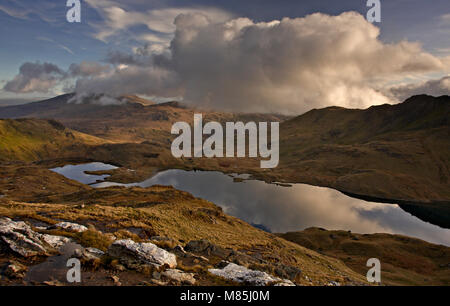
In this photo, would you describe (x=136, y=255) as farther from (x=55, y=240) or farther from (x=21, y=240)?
(x=21, y=240)

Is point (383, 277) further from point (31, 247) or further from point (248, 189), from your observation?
point (248, 189)

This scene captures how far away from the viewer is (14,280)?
40.4 feet

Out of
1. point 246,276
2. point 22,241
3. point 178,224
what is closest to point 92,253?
point 22,241

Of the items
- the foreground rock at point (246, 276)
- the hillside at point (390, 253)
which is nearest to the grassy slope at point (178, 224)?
the foreground rock at point (246, 276)

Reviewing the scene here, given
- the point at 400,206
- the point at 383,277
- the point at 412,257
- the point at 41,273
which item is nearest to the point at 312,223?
the point at 412,257

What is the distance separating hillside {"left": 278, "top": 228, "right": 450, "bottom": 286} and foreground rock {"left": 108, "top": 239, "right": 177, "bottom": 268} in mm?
56935

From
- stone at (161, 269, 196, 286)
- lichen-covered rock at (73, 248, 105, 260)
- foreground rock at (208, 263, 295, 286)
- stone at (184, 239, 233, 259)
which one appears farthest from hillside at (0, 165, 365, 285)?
foreground rock at (208, 263, 295, 286)

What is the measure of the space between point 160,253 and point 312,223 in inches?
4688

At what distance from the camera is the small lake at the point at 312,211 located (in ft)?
393

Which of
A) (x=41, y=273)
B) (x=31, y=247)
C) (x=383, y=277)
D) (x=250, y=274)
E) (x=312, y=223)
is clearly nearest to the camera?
(x=41, y=273)

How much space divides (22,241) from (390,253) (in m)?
94.2

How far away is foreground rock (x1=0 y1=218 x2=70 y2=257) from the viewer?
48.3 feet

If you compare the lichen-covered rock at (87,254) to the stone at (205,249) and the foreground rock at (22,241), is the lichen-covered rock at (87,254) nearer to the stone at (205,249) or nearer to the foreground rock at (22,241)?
the foreground rock at (22,241)
